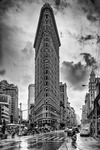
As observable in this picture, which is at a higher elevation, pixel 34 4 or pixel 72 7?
pixel 34 4

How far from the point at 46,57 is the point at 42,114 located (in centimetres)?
3958

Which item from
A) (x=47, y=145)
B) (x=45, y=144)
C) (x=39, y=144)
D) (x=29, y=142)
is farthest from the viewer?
(x=29, y=142)

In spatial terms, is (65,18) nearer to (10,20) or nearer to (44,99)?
(10,20)

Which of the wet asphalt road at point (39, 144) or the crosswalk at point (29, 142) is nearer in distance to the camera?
the wet asphalt road at point (39, 144)

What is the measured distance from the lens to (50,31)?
172 metres

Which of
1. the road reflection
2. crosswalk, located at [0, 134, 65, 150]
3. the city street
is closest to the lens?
the city street

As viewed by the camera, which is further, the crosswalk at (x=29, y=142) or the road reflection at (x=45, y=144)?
the crosswalk at (x=29, y=142)

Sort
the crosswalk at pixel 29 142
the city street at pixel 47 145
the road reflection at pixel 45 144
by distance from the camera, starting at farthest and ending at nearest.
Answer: the crosswalk at pixel 29 142, the road reflection at pixel 45 144, the city street at pixel 47 145

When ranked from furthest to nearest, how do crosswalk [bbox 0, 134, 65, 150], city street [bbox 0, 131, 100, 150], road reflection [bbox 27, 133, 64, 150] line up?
crosswalk [bbox 0, 134, 65, 150] → road reflection [bbox 27, 133, 64, 150] → city street [bbox 0, 131, 100, 150]

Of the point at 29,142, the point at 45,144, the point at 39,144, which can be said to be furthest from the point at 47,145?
the point at 29,142

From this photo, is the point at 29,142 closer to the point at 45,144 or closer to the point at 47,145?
the point at 45,144

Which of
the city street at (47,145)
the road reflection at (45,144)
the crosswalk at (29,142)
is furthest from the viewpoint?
the crosswalk at (29,142)

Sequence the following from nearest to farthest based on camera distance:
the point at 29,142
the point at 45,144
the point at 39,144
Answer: the point at 45,144 → the point at 39,144 → the point at 29,142

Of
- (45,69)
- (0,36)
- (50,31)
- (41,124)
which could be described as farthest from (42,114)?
(0,36)
